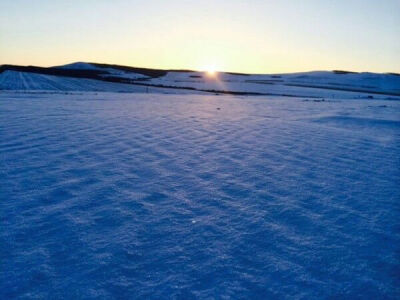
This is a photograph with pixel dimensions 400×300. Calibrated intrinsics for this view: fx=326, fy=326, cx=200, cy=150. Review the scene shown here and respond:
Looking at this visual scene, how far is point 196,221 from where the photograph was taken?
244cm

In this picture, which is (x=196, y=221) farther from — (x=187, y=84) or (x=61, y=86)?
(x=187, y=84)

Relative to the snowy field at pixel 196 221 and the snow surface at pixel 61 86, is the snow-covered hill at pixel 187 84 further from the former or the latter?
the snowy field at pixel 196 221

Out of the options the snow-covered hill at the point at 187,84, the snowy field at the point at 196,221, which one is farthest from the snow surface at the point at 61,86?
the snowy field at the point at 196,221

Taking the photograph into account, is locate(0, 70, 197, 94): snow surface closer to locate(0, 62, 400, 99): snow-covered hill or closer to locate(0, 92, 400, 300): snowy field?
locate(0, 62, 400, 99): snow-covered hill

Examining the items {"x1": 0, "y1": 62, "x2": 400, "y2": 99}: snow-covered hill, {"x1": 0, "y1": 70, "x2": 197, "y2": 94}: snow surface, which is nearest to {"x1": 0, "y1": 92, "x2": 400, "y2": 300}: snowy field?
{"x1": 0, "y1": 70, "x2": 197, "y2": 94}: snow surface

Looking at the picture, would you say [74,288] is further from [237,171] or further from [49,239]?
[237,171]

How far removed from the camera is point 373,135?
620 centimetres

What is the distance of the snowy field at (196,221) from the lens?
1.74 meters

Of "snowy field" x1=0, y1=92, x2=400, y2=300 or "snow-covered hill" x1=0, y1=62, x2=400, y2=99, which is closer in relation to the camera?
"snowy field" x1=0, y1=92, x2=400, y2=300

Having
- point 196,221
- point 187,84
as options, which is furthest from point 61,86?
point 196,221

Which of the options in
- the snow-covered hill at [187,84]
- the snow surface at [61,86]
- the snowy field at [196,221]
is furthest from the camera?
the snow-covered hill at [187,84]

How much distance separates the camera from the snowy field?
1737mm

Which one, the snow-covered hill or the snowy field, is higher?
the snow-covered hill

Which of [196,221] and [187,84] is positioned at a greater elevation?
[187,84]
